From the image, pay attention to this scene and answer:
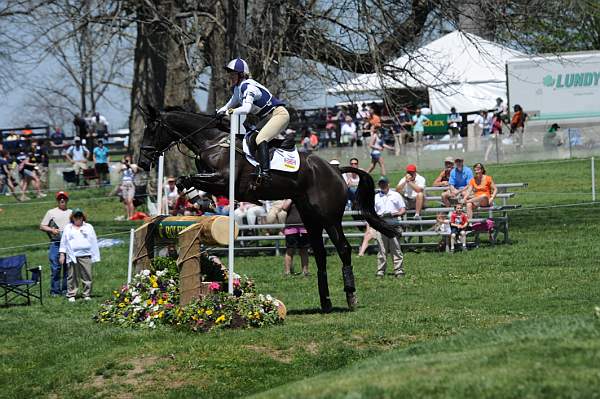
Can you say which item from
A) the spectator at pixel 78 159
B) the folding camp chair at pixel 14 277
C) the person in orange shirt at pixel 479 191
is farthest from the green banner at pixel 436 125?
the folding camp chair at pixel 14 277

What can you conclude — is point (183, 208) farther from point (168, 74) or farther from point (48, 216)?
point (168, 74)

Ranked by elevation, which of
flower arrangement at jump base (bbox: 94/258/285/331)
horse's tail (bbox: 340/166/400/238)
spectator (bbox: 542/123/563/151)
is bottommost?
flower arrangement at jump base (bbox: 94/258/285/331)

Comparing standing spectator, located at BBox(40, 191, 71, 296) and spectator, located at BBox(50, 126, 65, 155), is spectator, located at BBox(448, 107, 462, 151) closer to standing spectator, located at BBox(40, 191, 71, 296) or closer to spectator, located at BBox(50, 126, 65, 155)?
spectator, located at BBox(50, 126, 65, 155)

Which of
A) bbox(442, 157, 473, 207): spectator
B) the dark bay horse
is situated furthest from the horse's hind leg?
bbox(442, 157, 473, 207): spectator

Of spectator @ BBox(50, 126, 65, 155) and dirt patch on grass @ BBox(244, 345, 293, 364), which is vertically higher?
spectator @ BBox(50, 126, 65, 155)

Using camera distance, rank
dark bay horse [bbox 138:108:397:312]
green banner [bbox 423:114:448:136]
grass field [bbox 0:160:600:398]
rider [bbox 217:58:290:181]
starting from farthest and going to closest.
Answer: green banner [bbox 423:114:448:136] → dark bay horse [bbox 138:108:397:312] → rider [bbox 217:58:290:181] → grass field [bbox 0:160:600:398]

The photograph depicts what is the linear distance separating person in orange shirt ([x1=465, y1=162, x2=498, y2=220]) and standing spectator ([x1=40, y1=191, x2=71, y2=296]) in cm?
881

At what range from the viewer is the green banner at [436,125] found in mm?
45281

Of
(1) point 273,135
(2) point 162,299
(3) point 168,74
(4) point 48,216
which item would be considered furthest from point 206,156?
(3) point 168,74

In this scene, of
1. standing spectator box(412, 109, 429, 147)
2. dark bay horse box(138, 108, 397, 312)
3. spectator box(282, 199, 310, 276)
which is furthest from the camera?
standing spectator box(412, 109, 429, 147)

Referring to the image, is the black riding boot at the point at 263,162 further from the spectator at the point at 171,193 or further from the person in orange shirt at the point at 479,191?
the spectator at the point at 171,193

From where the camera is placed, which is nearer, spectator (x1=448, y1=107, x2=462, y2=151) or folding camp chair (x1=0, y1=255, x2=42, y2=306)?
folding camp chair (x1=0, y1=255, x2=42, y2=306)

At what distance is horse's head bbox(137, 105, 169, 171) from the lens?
51.6 feet

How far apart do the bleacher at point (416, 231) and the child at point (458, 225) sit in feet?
0.54
